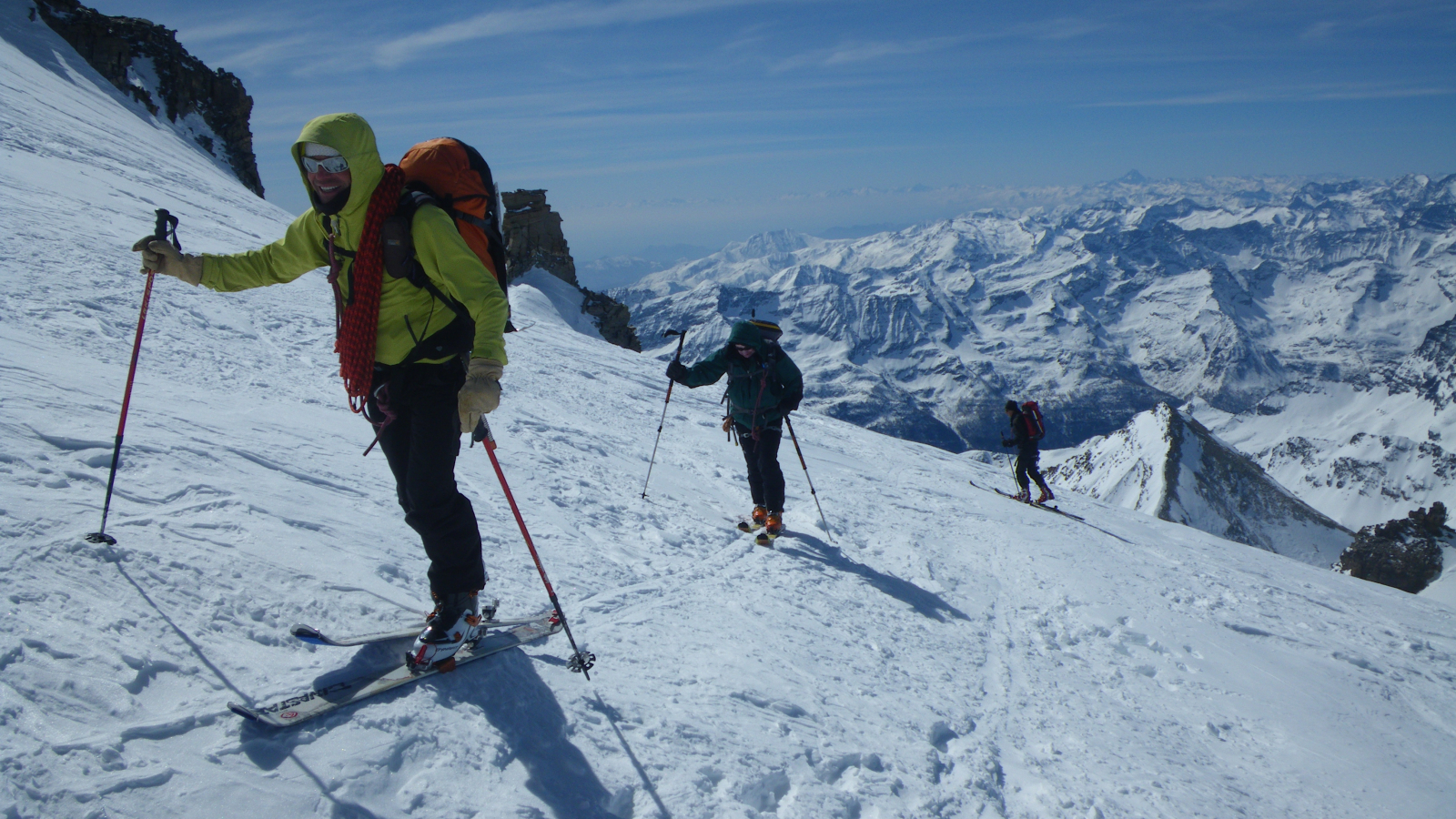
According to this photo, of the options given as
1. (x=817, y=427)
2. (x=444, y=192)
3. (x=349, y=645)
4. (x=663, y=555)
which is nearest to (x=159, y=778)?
(x=349, y=645)

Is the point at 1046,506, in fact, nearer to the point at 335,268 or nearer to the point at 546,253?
the point at 335,268

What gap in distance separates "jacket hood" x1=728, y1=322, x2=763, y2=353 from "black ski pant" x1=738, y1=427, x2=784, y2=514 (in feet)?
3.20

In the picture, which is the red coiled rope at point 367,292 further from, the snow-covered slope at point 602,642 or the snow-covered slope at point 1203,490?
the snow-covered slope at point 1203,490

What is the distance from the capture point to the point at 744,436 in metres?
8.30

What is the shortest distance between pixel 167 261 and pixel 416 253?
1.75m

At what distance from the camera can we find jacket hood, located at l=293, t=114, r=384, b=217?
11.0 ft

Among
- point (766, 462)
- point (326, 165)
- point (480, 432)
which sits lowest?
point (766, 462)

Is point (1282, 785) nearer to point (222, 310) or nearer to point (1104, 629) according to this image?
point (1104, 629)

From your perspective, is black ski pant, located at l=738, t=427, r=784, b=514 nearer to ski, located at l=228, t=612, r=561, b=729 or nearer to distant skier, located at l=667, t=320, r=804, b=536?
distant skier, located at l=667, t=320, r=804, b=536

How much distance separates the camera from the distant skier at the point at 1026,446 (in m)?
15.4

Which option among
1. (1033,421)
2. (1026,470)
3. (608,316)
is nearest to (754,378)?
(1026,470)

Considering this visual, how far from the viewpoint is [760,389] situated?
8039mm

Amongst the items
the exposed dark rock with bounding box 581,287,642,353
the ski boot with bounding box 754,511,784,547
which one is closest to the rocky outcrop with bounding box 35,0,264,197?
the exposed dark rock with bounding box 581,287,642,353

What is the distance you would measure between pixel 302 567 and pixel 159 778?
182cm
